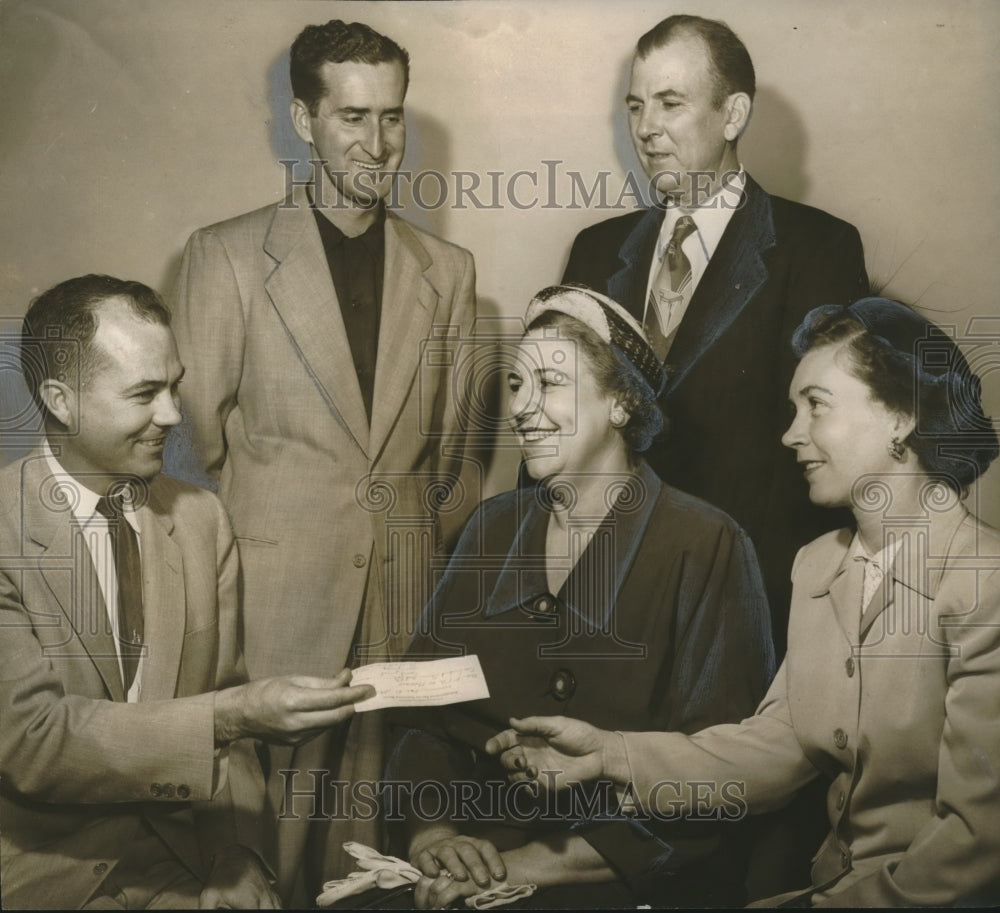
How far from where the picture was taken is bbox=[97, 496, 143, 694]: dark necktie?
11.9 ft

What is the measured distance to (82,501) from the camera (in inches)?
144

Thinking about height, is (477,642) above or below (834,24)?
below

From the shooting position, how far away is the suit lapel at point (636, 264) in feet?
12.4

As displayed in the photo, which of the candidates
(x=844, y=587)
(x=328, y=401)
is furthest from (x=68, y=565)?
(x=844, y=587)

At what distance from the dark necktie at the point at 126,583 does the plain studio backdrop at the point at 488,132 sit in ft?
2.03

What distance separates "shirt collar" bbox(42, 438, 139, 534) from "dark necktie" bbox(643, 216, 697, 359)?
154cm

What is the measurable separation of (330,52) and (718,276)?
128 cm

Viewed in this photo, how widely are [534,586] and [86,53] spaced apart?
202cm

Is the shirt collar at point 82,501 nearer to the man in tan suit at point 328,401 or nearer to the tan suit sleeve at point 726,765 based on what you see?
the man in tan suit at point 328,401

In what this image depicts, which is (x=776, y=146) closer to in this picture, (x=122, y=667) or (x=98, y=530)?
(x=98, y=530)

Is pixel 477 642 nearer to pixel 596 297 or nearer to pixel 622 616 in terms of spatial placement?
pixel 622 616

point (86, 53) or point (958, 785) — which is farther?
point (86, 53)

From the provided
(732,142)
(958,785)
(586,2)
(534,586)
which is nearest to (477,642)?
(534,586)

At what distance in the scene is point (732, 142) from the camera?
382 cm
